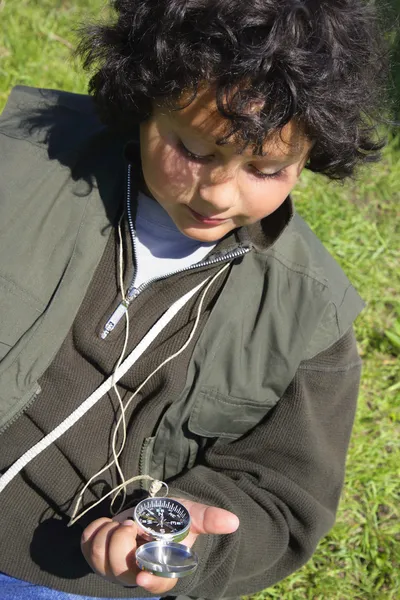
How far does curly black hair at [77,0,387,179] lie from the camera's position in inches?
66.0

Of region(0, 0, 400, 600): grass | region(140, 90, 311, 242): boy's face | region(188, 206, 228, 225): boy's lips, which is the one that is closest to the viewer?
region(140, 90, 311, 242): boy's face

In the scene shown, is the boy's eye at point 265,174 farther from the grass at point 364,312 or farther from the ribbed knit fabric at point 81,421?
the grass at point 364,312

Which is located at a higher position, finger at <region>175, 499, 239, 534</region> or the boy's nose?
the boy's nose

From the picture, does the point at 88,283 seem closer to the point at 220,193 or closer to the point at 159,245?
the point at 159,245

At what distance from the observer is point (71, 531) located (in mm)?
2119

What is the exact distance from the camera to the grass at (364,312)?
2.91m

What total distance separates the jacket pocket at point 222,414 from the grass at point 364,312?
0.78 m

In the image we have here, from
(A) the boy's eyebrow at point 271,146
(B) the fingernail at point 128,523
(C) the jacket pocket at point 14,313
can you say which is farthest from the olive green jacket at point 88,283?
(B) the fingernail at point 128,523

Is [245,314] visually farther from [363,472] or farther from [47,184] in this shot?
[363,472]

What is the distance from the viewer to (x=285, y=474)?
7.11 ft

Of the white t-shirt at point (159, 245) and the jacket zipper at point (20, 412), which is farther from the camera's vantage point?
the white t-shirt at point (159, 245)

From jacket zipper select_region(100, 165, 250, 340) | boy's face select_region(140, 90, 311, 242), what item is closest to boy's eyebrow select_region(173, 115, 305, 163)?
boy's face select_region(140, 90, 311, 242)

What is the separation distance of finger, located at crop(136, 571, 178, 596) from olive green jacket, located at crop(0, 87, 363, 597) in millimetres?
358

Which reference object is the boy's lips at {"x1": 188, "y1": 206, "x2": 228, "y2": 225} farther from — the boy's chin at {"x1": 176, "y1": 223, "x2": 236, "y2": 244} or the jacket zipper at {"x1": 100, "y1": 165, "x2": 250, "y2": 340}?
the jacket zipper at {"x1": 100, "y1": 165, "x2": 250, "y2": 340}
